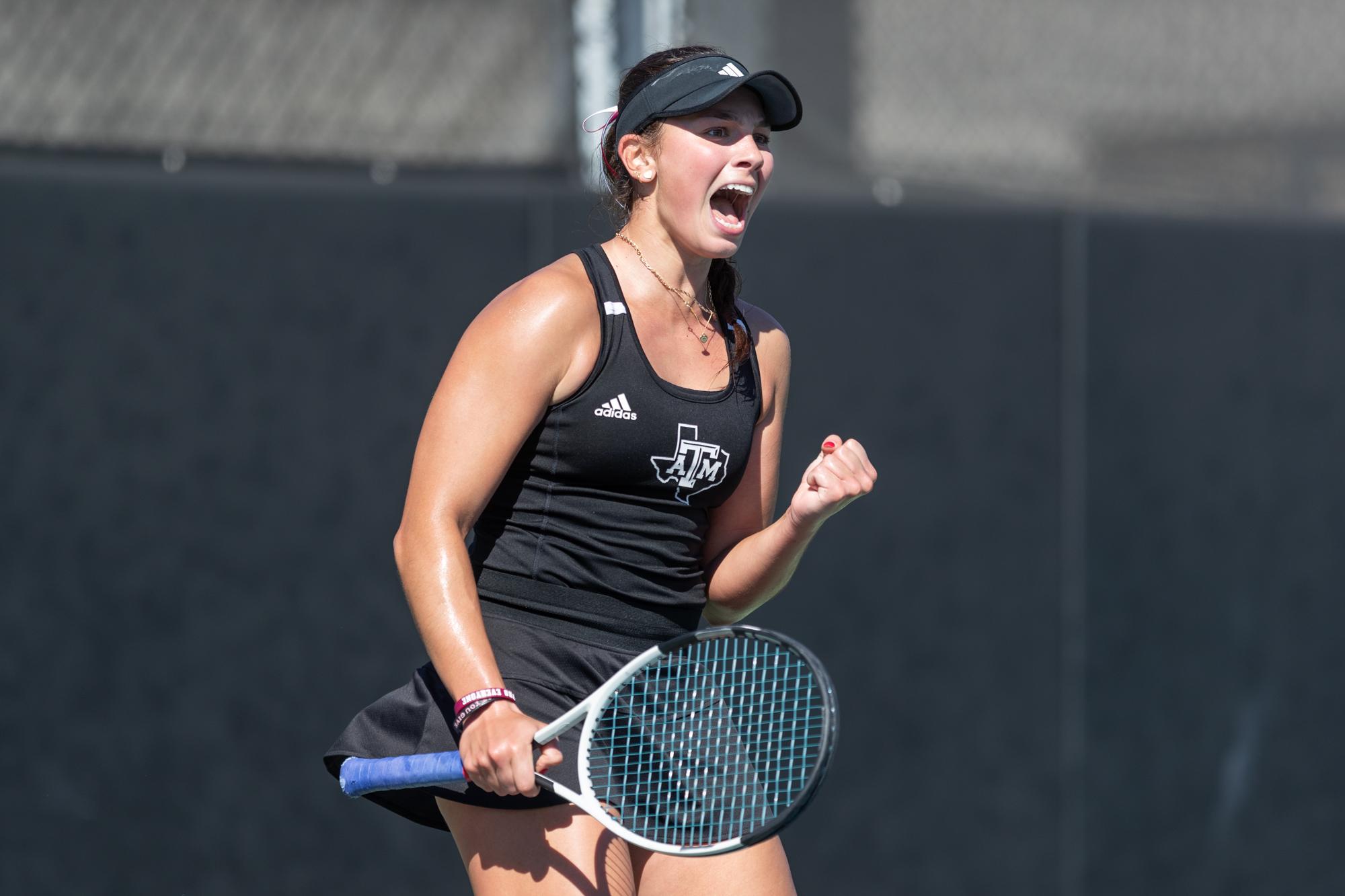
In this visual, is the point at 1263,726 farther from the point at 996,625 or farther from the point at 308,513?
the point at 308,513

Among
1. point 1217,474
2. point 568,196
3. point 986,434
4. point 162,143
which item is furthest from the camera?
point 1217,474

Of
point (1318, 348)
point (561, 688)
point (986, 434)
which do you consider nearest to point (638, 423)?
point (561, 688)

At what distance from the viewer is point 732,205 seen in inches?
86.9

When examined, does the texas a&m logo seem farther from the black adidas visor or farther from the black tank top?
the black adidas visor

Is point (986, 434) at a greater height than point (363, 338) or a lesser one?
lesser

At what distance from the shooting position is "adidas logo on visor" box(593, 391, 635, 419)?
2037mm

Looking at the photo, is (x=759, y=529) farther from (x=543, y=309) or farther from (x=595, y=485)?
(x=543, y=309)

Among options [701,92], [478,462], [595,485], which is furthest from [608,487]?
[701,92]

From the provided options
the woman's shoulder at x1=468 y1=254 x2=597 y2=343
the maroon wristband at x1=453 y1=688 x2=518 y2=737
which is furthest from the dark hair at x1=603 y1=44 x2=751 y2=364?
the maroon wristband at x1=453 y1=688 x2=518 y2=737

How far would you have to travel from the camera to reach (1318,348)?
483cm

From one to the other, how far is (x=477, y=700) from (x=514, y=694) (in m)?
0.17

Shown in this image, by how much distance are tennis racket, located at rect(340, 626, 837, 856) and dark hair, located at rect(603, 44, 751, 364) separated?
48 centimetres

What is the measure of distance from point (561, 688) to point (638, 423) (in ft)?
1.28

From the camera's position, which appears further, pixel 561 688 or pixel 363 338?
pixel 363 338
